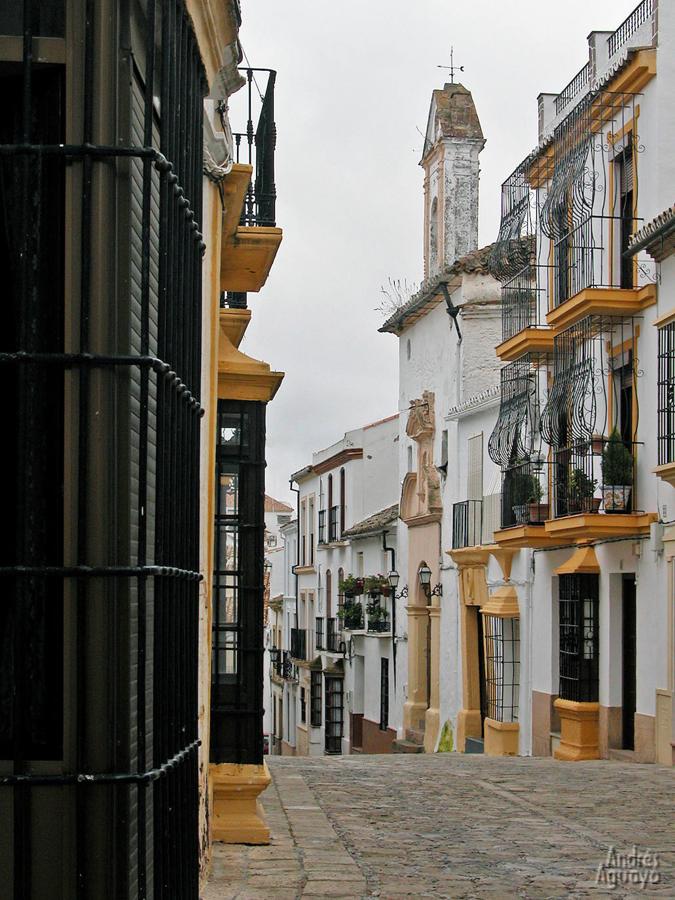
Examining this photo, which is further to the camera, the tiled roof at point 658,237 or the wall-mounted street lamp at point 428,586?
the wall-mounted street lamp at point 428,586

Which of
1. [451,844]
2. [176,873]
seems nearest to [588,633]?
[451,844]

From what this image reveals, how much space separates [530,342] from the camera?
21.8 metres

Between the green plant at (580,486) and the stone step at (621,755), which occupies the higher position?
the green plant at (580,486)

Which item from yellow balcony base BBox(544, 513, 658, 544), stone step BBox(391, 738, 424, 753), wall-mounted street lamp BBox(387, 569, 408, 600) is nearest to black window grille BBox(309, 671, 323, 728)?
wall-mounted street lamp BBox(387, 569, 408, 600)

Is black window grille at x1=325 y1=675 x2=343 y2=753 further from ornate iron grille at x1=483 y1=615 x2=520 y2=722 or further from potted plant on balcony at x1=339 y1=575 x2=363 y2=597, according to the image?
ornate iron grille at x1=483 y1=615 x2=520 y2=722

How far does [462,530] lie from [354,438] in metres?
13.2

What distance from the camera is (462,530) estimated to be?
2703cm

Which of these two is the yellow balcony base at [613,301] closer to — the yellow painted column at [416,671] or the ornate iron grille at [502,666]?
the ornate iron grille at [502,666]

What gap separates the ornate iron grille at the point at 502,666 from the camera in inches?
955

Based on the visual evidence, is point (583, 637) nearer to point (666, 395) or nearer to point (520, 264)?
point (666, 395)

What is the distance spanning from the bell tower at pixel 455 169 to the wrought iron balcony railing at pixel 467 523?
644 cm

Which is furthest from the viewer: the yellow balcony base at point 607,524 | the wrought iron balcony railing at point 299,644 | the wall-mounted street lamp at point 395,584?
the wrought iron balcony railing at point 299,644

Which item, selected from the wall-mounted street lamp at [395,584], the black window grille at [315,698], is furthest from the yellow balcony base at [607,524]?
the black window grille at [315,698]

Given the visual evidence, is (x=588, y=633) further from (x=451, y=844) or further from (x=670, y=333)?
(x=451, y=844)
